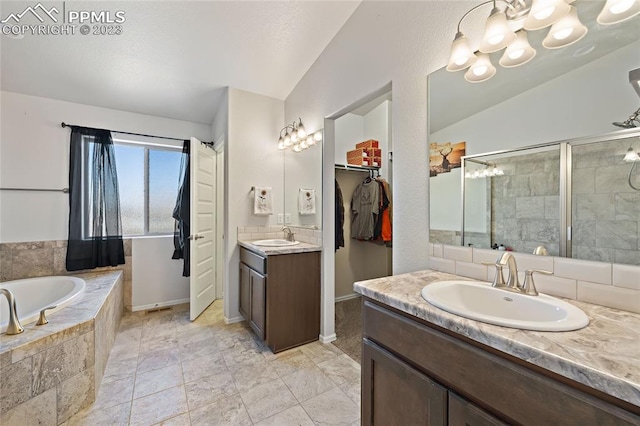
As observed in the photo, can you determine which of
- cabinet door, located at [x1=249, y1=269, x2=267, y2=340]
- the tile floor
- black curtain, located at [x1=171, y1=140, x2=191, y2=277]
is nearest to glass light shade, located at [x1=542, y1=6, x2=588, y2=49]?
the tile floor

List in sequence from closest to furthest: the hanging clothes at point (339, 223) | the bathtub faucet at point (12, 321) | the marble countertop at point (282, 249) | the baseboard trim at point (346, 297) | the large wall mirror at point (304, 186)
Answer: the bathtub faucet at point (12, 321)
the marble countertop at point (282, 249)
the large wall mirror at point (304, 186)
the hanging clothes at point (339, 223)
the baseboard trim at point (346, 297)

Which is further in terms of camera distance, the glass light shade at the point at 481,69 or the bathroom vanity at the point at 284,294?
the bathroom vanity at the point at 284,294

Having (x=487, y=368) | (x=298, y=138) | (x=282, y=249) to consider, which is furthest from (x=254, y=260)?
(x=487, y=368)

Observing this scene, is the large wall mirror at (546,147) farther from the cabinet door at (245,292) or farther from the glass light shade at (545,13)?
the cabinet door at (245,292)

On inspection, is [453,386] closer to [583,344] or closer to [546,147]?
[583,344]

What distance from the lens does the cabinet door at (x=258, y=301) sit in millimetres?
2152

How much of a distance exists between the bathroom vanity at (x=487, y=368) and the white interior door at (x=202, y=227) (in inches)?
89.7

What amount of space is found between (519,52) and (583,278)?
2.99 feet

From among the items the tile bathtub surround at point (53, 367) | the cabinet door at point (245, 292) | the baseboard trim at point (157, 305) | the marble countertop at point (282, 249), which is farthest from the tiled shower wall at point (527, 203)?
the baseboard trim at point (157, 305)

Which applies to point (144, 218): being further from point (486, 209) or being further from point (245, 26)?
point (486, 209)

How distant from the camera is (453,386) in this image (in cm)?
78

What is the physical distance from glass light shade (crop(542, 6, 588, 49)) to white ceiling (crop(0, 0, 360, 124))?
145 centimetres

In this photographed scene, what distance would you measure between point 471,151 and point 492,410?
1.09 meters

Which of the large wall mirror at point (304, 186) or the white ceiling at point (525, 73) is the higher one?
the white ceiling at point (525, 73)
